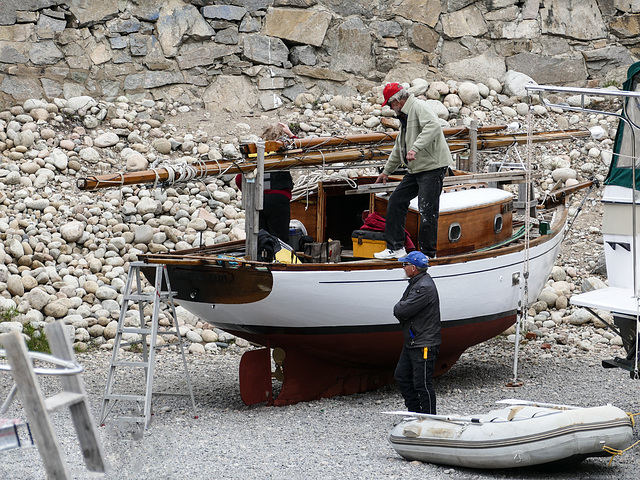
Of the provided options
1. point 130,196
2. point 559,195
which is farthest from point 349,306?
point 130,196

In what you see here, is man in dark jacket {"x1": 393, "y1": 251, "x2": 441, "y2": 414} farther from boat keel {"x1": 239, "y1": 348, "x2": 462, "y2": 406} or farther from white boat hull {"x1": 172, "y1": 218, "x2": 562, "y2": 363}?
boat keel {"x1": 239, "y1": 348, "x2": 462, "y2": 406}

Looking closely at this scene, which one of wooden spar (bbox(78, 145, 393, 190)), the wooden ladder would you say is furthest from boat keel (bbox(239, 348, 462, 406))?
the wooden ladder

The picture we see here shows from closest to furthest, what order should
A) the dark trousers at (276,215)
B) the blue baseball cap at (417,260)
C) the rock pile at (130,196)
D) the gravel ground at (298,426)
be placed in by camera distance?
1. the gravel ground at (298,426)
2. the blue baseball cap at (417,260)
3. the dark trousers at (276,215)
4. the rock pile at (130,196)

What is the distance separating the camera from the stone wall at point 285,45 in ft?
54.5

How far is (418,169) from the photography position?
28.5ft

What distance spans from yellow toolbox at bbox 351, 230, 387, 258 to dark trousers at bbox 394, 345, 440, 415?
1.74 meters

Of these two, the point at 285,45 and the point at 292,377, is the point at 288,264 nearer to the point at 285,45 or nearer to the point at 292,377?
the point at 292,377

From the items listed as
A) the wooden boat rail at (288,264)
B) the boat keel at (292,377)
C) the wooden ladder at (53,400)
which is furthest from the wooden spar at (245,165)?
the wooden ladder at (53,400)

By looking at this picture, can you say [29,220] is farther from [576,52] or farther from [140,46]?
[576,52]

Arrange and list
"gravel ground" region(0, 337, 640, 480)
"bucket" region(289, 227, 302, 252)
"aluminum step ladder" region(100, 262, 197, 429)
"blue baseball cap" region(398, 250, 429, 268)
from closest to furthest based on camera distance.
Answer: "gravel ground" region(0, 337, 640, 480) < "blue baseball cap" region(398, 250, 429, 268) < "aluminum step ladder" region(100, 262, 197, 429) < "bucket" region(289, 227, 302, 252)

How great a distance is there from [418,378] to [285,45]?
472 inches

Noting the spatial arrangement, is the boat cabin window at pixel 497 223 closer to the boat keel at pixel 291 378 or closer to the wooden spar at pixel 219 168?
the wooden spar at pixel 219 168

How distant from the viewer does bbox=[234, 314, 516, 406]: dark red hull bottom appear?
28.8 ft

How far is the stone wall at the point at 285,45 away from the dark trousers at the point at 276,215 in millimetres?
8604
